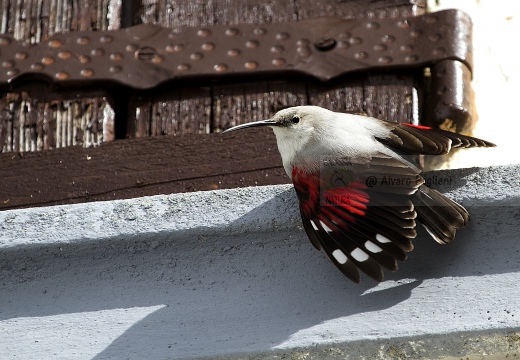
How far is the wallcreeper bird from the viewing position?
72.5 inches

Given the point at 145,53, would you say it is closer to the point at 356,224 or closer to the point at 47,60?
the point at 47,60

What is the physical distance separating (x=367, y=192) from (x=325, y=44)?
0.75 metres

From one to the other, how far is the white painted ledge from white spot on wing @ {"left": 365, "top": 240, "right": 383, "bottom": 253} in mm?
85

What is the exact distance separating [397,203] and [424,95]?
742 millimetres

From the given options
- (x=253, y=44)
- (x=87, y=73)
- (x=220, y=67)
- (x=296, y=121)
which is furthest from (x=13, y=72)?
(x=296, y=121)

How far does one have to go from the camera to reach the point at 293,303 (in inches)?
74.1

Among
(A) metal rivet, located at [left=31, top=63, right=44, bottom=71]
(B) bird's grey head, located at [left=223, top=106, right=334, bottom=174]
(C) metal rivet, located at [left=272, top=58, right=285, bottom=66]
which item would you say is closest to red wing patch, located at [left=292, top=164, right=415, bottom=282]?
(B) bird's grey head, located at [left=223, top=106, right=334, bottom=174]

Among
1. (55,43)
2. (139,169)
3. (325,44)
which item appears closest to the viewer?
(139,169)

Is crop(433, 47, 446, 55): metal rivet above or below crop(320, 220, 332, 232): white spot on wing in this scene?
above

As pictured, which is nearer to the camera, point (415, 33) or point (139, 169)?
point (139, 169)

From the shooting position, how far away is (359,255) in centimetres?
185

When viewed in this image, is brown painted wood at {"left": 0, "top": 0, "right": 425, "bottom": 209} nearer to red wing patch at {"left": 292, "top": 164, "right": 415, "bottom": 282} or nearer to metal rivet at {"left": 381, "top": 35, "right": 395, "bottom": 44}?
metal rivet at {"left": 381, "top": 35, "right": 395, "bottom": 44}

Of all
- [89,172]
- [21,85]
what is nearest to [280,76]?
[89,172]

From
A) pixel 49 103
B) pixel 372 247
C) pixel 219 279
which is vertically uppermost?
pixel 49 103
